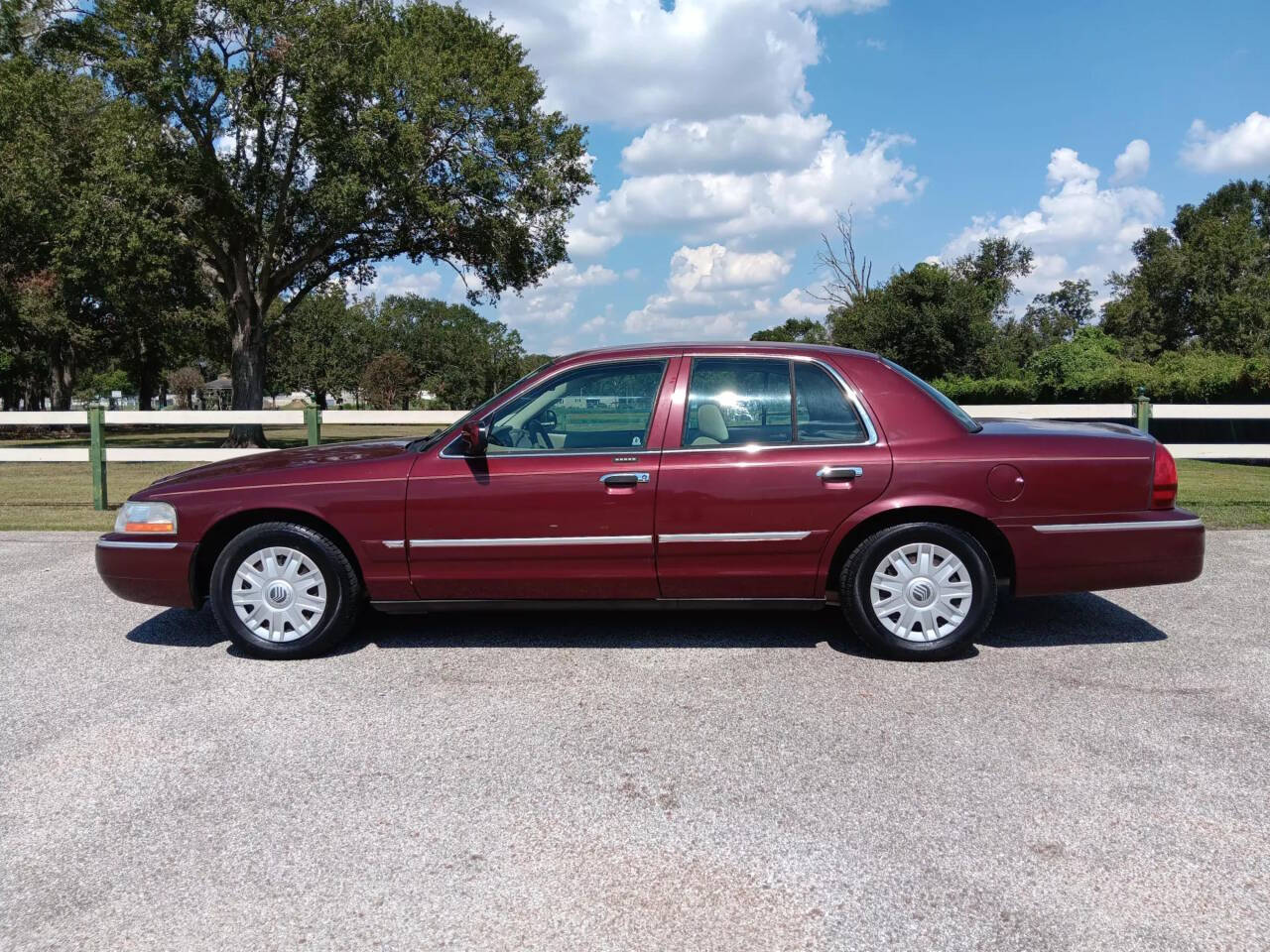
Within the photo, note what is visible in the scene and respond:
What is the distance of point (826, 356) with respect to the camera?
201 inches

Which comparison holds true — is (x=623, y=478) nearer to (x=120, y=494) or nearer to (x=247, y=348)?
(x=120, y=494)

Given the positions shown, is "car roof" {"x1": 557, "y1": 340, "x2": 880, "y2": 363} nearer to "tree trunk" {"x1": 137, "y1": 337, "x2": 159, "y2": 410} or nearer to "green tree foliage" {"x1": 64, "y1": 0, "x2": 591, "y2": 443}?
"green tree foliage" {"x1": 64, "y1": 0, "x2": 591, "y2": 443}

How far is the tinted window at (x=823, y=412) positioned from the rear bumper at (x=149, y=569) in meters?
3.29

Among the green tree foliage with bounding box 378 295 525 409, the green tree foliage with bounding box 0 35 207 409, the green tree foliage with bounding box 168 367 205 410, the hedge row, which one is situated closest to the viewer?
the hedge row

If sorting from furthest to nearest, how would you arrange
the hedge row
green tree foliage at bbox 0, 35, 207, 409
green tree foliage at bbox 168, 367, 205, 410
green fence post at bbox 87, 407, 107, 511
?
green tree foliage at bbox 168, 367, 205, 410 → green tree foliage at bbox 0, 35, 207, 409 → the hedge row → green fence post at bbox 87, 407, 107, 511

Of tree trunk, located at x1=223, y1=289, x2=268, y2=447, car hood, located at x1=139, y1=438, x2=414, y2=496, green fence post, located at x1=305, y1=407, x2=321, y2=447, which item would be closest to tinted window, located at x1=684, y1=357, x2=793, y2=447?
car hood, located at x1=139, y1=438, x2=414, y2=496

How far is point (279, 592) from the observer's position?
501 centimetres

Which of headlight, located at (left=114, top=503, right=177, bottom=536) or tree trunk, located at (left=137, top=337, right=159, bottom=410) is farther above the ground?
tree trunk, located at (left=137, top=337, right=159, bottom=410)

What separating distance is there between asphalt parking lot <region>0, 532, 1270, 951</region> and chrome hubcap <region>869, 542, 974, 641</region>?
0.25 m

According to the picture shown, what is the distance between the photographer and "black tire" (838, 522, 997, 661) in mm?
4789

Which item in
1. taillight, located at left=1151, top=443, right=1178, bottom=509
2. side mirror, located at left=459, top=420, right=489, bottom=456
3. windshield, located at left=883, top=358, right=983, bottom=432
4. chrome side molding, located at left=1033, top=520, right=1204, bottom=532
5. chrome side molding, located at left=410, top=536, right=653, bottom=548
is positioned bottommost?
chrome side molding, located at left=410, top=536, right=653, bottom=548

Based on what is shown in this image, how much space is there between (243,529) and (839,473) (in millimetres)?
3185

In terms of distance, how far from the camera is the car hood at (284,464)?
5.12m

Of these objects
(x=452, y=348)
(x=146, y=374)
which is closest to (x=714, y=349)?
(x=146, y=374)
